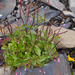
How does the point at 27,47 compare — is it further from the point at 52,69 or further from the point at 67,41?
the point at 67,41

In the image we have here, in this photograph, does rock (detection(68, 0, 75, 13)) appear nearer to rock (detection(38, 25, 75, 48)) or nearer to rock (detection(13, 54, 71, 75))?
rock (detection(38, 25, 75, 48))

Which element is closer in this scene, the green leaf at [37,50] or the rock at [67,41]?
the green leaf at [37,50]

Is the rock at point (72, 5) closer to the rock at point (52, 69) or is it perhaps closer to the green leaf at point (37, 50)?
the rock at point (52, 69)

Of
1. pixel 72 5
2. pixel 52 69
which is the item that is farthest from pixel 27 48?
pixel 72 5

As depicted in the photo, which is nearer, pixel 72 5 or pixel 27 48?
pixel 27 48

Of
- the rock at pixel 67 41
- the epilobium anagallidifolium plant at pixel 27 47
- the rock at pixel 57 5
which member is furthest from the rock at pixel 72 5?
the epilobium anagallidifolium plant at pixel 27 47

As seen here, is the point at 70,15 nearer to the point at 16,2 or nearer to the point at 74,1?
the point at 74,1

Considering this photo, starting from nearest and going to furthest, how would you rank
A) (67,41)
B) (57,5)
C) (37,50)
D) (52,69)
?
1. (37,50)
2. (52,69)
3. (67,41)
4. (57,5)

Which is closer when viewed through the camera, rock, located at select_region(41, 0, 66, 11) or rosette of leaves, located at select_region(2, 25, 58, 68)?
rosette of leaves, located at select_region(2, 25, 58, 68)

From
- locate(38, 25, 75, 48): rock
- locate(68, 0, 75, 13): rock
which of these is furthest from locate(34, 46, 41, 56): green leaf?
locate(68, 0, 75, 13): rock

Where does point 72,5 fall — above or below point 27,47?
above

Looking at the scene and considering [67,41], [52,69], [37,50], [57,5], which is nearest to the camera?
[37,50]

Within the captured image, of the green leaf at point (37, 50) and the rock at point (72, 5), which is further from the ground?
the rock at point (72, 5)
